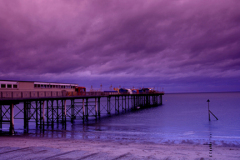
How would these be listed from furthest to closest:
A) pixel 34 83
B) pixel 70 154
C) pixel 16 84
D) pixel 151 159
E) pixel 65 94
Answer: pixel 65 94 < pixel 34 83 < pixel 16 84 < pixel 70 154 < pixel 151 159

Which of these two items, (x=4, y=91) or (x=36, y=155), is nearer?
(x=36, y=155)

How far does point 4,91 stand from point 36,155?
13840 mm

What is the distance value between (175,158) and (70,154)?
6.45 m

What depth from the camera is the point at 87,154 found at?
1360 centimetres

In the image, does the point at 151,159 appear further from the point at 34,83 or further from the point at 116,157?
the point at 34,83

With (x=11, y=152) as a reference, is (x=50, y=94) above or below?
above

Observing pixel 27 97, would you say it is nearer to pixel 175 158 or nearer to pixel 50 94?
pixel 50 94

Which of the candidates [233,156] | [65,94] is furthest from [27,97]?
[233,156]

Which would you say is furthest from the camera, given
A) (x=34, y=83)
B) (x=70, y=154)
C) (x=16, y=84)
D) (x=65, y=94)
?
(x=65, y=94)

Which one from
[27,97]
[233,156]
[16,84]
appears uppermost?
[16,84]

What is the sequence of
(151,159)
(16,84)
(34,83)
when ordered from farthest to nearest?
(34,83) → (16,84) → (151,159)

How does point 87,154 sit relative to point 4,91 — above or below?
below

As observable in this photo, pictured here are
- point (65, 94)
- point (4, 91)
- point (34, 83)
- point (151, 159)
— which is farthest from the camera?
point (65, 94)

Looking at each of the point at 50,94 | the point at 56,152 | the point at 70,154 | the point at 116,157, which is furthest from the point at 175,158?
the point at 50,94
